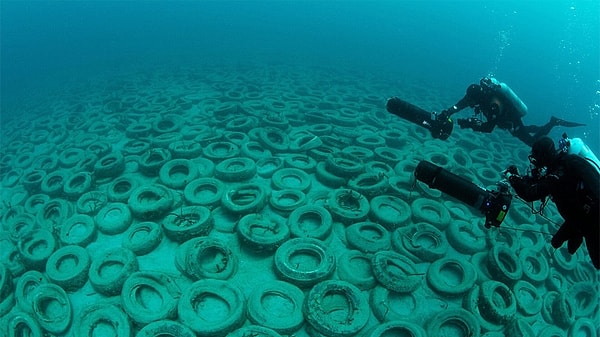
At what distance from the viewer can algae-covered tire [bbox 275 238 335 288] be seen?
7.00 meters

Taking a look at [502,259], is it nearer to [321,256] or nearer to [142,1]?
[321,256]

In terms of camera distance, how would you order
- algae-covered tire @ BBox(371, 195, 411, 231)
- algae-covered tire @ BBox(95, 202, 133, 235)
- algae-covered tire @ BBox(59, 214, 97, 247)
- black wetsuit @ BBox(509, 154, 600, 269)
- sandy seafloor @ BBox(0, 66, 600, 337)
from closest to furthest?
black wetsuit @ BBox(509, 154, 600, 269) < sandy seafloor @ BBox(0, 66, 600, 337) < algae-covered tire @ BBox(59, 214, 97, 247) < algae-covered tire @ BBox(95, 202, 133, 235) < algae-covered tire @ BBox(371, 195, 411, 231)

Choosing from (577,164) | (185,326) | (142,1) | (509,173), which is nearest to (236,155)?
(185,326)

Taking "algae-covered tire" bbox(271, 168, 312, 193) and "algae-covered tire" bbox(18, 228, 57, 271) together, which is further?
"algae-covered tire" bbox(271, 168, 312, 193)

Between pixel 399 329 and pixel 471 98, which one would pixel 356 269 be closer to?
pixel 399 329

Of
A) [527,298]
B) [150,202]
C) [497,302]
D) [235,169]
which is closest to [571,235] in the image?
[497,302]

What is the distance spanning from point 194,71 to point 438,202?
2604cm

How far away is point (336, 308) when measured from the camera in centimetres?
669

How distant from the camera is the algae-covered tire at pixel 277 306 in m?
6.22

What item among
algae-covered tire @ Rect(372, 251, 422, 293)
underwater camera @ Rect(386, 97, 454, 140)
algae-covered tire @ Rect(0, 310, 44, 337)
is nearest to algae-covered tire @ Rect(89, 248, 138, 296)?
algae-covered tire @ Rect(0, 310, 44, 337)

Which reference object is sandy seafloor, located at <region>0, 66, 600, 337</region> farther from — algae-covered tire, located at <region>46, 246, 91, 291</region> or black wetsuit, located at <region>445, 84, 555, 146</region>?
black wetsuit, located at <region>445, 84, 555, 146</region>

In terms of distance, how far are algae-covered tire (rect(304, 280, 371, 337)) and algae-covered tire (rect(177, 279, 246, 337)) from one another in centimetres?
131

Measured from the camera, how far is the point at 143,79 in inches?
1120

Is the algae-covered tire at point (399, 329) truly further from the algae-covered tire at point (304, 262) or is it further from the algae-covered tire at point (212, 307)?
the algae-covered tire at point (212, 307)
